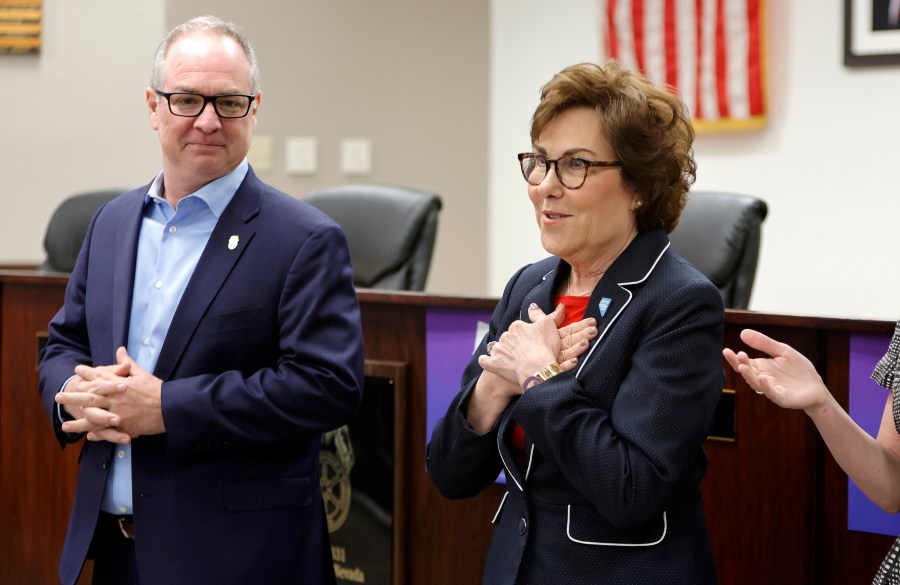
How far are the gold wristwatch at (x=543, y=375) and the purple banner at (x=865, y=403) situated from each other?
2.44 ft

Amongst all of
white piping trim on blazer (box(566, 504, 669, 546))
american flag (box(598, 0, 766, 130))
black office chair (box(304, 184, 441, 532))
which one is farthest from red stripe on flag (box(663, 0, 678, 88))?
white piping trim on blazer (box(566, 504, 669, 546))

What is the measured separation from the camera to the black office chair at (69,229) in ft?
12.2

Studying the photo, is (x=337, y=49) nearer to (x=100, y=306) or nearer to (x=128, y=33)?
(x=128, y=33)

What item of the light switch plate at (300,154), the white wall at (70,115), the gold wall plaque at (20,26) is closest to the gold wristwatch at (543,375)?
the light switch plate at (300,154)

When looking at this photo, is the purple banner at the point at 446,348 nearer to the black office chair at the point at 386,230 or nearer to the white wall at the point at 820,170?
the black office chair at the point at 386,230

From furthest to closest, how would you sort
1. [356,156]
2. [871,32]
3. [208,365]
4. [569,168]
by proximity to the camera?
[356,156] < [871,32] < [208,365] < [569,168]

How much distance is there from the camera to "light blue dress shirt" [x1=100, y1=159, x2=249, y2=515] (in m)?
1.83

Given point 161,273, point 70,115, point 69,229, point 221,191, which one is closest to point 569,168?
point 221,191

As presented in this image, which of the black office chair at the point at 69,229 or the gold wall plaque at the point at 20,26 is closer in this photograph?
the black office chair at the point at 69,229

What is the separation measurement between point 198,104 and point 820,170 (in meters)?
2.97

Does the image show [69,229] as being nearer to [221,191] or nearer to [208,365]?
[221,191]

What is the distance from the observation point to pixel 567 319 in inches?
65.2

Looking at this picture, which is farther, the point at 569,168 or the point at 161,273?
the point at 161,273

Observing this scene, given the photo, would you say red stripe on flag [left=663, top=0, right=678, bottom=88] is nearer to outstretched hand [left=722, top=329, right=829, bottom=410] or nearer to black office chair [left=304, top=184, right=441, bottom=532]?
black office chair [left=304, top=184, right=441, bottom=532]
